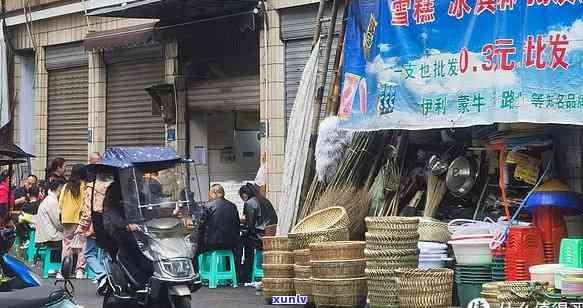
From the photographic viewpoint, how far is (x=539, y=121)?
405 inches

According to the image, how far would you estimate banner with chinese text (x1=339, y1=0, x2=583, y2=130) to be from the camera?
1010 cm

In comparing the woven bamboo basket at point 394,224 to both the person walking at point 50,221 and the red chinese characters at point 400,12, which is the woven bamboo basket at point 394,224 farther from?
the person walking at point 50,221

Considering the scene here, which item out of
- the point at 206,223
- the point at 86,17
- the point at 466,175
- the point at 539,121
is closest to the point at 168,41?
the point at 86,17

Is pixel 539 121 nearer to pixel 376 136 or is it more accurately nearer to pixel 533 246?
pixel 533 246

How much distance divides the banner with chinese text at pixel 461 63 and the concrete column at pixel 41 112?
11329 mm

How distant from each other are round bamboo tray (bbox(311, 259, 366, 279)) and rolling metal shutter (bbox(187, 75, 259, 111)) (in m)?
6.39

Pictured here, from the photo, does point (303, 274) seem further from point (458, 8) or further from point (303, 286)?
point (458, 8)

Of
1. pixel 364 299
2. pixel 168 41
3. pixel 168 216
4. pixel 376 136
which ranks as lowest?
pixel 364 299

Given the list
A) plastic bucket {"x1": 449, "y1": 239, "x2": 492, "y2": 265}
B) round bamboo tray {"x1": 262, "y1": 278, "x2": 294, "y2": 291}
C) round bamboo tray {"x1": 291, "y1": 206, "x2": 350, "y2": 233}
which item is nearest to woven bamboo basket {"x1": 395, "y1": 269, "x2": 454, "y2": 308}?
plastic bucket {"x1": 449, "y1": 239, "x2": 492, "y2": 265}

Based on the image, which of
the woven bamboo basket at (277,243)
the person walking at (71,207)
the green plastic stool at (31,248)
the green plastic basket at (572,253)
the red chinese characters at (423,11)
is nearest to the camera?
the green plastic basket at (572,253)

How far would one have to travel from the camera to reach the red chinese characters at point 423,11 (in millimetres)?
11555

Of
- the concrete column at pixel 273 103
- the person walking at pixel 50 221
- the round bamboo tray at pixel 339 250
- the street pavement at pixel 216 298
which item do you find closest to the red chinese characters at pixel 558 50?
the round bamboo tray at pixel 339 250

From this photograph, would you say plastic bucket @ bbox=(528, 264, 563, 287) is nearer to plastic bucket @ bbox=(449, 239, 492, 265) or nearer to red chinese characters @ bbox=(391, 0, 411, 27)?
plastic bucket @ bbox=(449, 239, 492, 265)

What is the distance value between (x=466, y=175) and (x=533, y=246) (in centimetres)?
195
